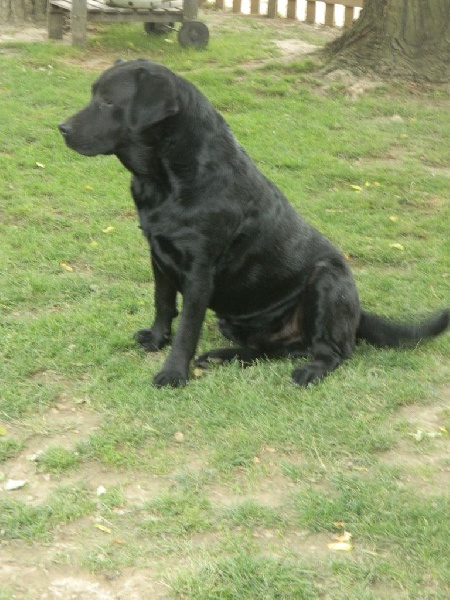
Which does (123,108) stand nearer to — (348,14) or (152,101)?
(152,101)

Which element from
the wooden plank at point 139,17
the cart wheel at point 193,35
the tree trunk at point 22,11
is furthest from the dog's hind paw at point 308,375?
the tree trunk at point 22,11

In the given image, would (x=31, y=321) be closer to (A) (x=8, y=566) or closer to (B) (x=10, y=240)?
(B) (x=10, y=240)

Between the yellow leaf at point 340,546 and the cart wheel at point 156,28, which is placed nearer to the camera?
the yellow leaf at point 340,546

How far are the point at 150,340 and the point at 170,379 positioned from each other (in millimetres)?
598

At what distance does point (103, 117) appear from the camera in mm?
4875

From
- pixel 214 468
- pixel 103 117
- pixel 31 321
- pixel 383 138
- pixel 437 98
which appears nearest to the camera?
pixel 214 468

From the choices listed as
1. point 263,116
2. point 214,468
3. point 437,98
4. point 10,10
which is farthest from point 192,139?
point 10,10

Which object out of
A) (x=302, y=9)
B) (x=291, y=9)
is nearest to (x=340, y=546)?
(x=291, y=9)

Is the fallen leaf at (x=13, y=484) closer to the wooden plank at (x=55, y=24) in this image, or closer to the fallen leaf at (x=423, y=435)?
the fallen leaf at (x=423, y=435)

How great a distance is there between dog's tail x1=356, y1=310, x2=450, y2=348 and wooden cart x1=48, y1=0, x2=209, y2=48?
7.06 m

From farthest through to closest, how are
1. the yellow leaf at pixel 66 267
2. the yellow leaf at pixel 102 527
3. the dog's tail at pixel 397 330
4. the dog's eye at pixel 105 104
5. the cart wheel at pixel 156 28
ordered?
the cart wheel at pixel 156 28
the yellow leaf at pixel 66 267
the dog's tail at pixel 397 330
the dog's eye at pixel 105 104
the yellow leaf at pixel 102 527

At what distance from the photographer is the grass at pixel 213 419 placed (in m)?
3.69

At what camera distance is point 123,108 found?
482 cm

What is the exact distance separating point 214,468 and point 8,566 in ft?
3.52
